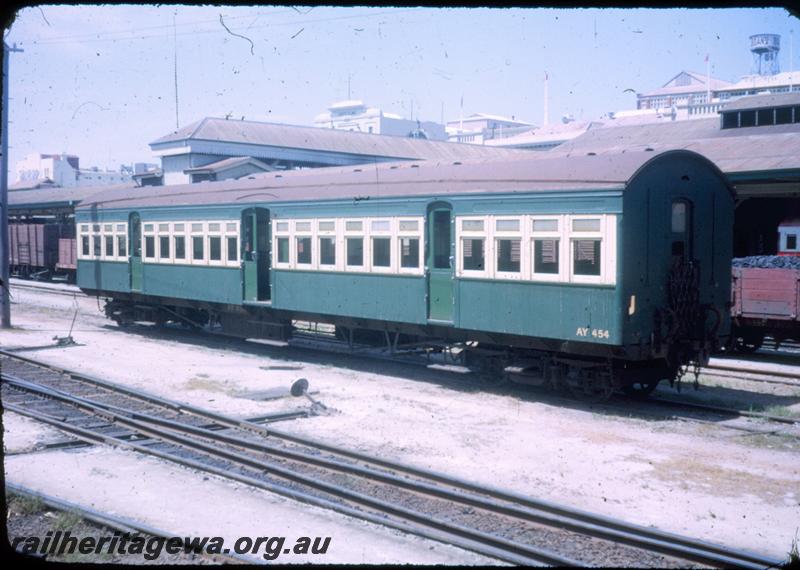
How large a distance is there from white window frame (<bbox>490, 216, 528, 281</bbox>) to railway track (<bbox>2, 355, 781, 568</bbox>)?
439cm

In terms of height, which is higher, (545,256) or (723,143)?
(723,143)

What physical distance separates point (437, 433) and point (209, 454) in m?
3.01

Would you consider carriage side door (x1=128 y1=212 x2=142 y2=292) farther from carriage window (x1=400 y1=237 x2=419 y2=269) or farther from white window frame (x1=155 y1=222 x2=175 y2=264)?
carriage window (x1=400 y1=237 x2=419 y2=269)

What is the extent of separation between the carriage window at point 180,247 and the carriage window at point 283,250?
3789mm

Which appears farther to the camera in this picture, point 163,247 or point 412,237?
point 163,247

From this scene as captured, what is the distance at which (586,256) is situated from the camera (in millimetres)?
11602

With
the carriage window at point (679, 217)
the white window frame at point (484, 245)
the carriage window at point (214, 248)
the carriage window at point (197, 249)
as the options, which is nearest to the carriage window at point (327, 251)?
the white window frame at point (484, 245)

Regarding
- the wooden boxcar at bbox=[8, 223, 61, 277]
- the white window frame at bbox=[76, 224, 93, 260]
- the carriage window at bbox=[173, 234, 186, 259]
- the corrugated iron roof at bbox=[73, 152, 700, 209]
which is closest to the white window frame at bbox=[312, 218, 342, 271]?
the corrugated iron roof at bbox=[73, 152, 700, 209]

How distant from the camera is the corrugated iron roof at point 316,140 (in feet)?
148

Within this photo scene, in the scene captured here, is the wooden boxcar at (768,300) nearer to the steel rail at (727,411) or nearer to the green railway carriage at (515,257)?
the green railway carriage at (515,257)

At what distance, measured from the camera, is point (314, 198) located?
16.0 meters

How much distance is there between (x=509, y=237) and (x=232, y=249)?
7727 millimetres

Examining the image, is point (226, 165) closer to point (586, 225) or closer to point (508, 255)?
point (508, 255)

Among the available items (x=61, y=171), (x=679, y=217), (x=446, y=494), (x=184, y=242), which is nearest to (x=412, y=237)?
(x=679, y=217)
